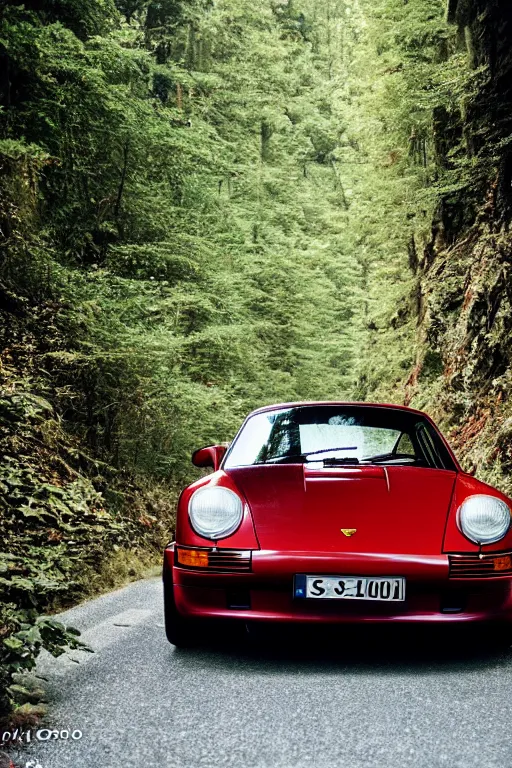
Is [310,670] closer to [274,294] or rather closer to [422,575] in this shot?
[422,575]

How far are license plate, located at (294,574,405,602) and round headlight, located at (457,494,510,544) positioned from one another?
0.46 m

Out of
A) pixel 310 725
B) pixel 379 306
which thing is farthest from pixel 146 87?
pixel 310 725

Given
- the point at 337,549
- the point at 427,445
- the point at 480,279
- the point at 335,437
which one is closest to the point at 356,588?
the point at 337,549

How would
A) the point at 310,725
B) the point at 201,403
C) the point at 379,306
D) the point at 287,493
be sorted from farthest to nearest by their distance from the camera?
the point at 379,306 → the point at 201,403 → the point at 287,493 → the point at 310,725

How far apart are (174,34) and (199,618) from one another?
15.5 metres

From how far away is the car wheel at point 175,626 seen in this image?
4.36 m

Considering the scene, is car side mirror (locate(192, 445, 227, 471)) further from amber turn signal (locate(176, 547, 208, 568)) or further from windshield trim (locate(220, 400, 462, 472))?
amber turn signal (locate(176, 547, 208, 568))

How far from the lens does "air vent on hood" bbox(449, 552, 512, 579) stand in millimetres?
4059

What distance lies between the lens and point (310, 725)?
3.15 metres

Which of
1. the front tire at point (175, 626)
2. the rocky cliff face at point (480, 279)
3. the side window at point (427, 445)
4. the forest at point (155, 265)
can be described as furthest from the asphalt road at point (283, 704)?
the rocky cliff face at point (480, 279)

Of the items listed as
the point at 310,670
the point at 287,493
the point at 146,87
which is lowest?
the point at 310,670

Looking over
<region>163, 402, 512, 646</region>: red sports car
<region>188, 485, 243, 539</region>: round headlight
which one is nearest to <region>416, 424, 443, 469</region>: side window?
<region>163, 402, 512, 646</region>: red sports car

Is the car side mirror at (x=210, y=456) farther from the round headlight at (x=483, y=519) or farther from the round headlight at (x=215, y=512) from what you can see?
the round headlight at (x=483, y=519)

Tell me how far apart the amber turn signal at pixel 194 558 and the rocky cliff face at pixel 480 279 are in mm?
6522
